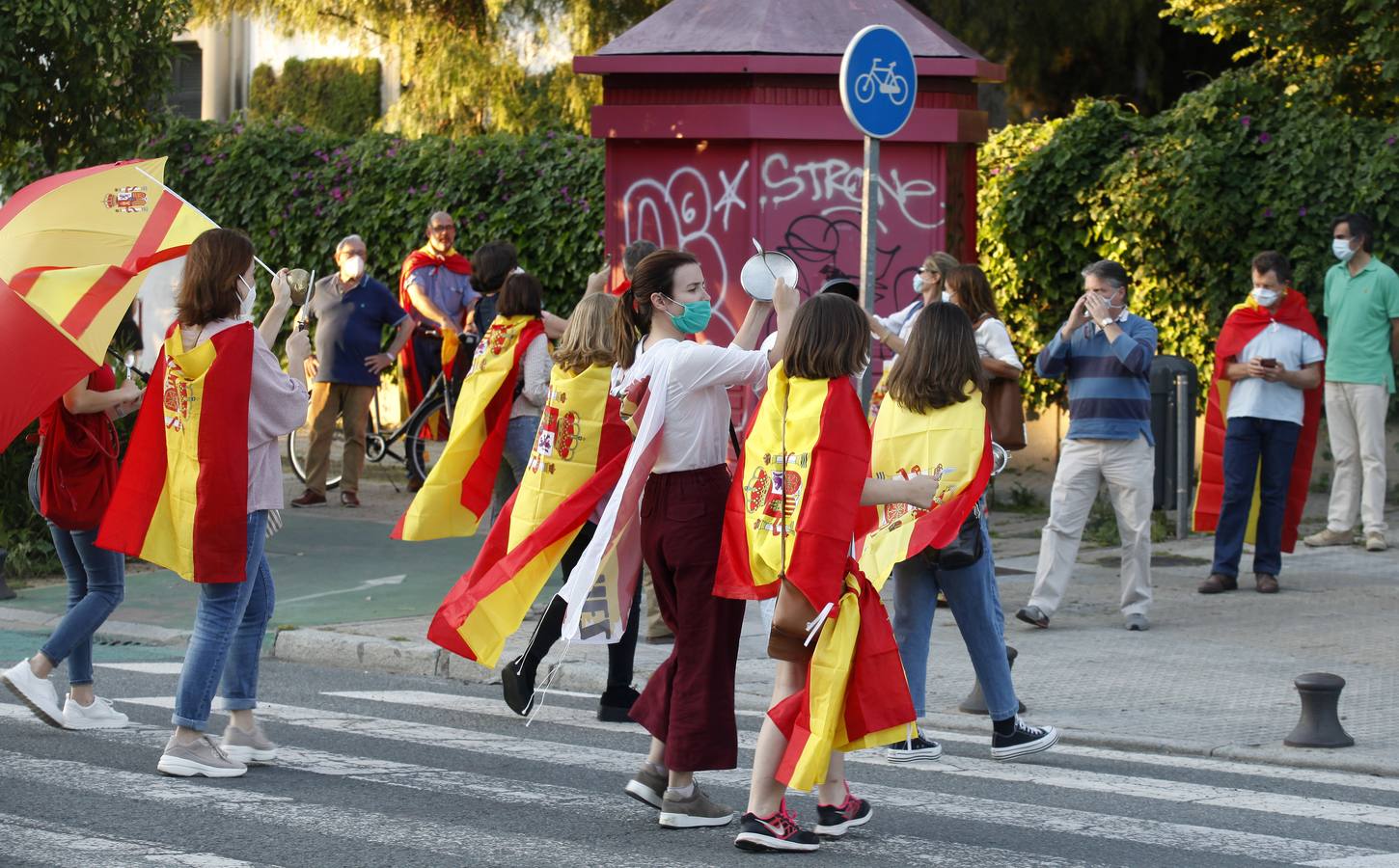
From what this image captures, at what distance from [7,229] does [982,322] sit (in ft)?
14.2

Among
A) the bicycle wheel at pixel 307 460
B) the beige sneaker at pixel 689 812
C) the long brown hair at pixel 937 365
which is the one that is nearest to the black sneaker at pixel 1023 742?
the long brown hair at pixel 937 365

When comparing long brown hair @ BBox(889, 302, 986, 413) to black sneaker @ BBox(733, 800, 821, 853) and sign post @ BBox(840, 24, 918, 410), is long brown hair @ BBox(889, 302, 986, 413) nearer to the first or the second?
black sneaker @ BBox(733, 800, 821, 853)

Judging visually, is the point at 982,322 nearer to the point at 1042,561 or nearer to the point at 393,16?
the point at 1042,561

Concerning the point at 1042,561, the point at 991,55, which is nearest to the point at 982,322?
the point at 1042,561

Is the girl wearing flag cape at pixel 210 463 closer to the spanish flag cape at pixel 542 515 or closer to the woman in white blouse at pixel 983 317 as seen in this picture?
the spanish flag cape at pixel 542 515

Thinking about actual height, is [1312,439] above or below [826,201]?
below

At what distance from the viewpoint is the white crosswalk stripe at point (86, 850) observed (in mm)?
5461

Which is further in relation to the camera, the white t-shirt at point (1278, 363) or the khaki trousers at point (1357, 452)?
Answer: the khaki trousers at point (1357, 452)

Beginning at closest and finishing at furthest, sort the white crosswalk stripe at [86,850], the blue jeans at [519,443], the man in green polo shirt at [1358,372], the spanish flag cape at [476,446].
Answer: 1. the white crosswalk stripe at [86,850]
2. the spanish flag cape at [476,446]
3. the blue jeans at [519,443]
4. the man in green polo shirt at [1358,372]

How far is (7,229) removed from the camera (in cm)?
702

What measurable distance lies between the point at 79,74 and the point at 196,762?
6791 mm

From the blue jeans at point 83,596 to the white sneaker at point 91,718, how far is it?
0.32 feet

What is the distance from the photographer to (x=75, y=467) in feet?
24.2

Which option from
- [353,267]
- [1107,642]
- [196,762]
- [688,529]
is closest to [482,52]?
[353,267]
